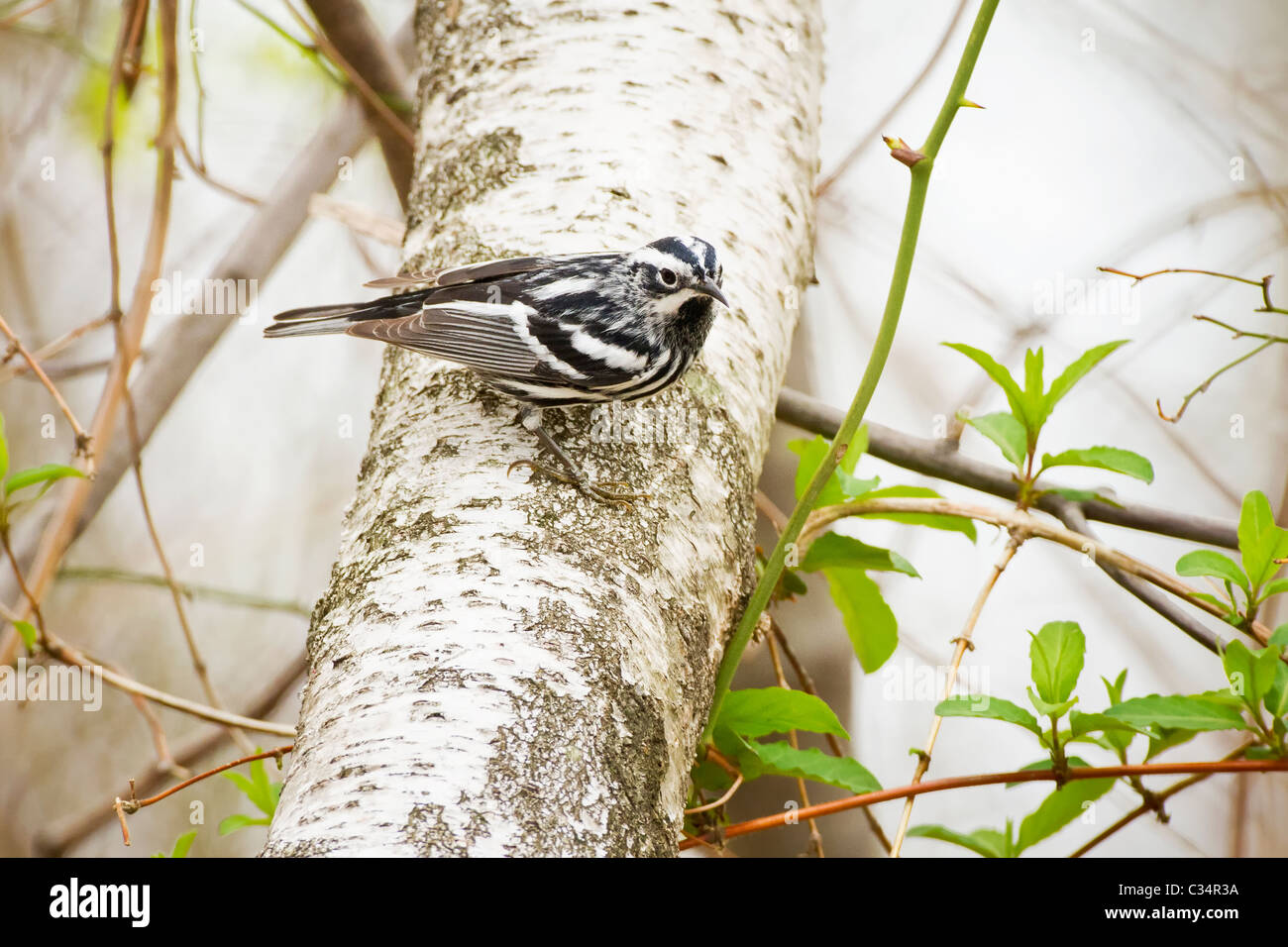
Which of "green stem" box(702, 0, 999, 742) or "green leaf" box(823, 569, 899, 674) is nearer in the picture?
"green stem" box(702, 0, 999, 742)

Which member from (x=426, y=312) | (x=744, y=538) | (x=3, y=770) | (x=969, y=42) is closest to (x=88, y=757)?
(x=3, y=770)

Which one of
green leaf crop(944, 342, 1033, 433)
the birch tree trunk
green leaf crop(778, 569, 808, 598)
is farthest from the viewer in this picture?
green leaf crop(778, 569, 808, 598)

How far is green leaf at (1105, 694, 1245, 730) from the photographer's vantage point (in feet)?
4.80

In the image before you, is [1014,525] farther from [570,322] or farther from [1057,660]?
[570,322]

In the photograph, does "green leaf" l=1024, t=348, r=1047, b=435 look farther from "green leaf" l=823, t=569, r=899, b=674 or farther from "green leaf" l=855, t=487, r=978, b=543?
"green leaf" l=823, t=569, r=899, b=674

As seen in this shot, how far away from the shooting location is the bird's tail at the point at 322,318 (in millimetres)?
2260

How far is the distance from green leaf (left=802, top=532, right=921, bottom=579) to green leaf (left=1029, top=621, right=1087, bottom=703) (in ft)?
0.78

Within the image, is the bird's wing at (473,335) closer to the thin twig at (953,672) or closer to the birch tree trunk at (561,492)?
the birch tree trunk at (561,492)

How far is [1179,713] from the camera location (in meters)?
1.48

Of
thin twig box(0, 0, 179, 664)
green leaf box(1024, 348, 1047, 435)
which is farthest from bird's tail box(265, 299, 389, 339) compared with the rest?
green leaf box(1024, 348, 1047, 435)

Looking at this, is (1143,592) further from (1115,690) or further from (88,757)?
(88,757)

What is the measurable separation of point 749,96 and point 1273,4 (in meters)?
2.54

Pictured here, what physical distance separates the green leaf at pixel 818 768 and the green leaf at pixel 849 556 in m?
0.34

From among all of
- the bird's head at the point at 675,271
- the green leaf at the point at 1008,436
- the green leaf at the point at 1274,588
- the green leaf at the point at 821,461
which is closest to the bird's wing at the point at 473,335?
the bird's head at the point at 675,271
